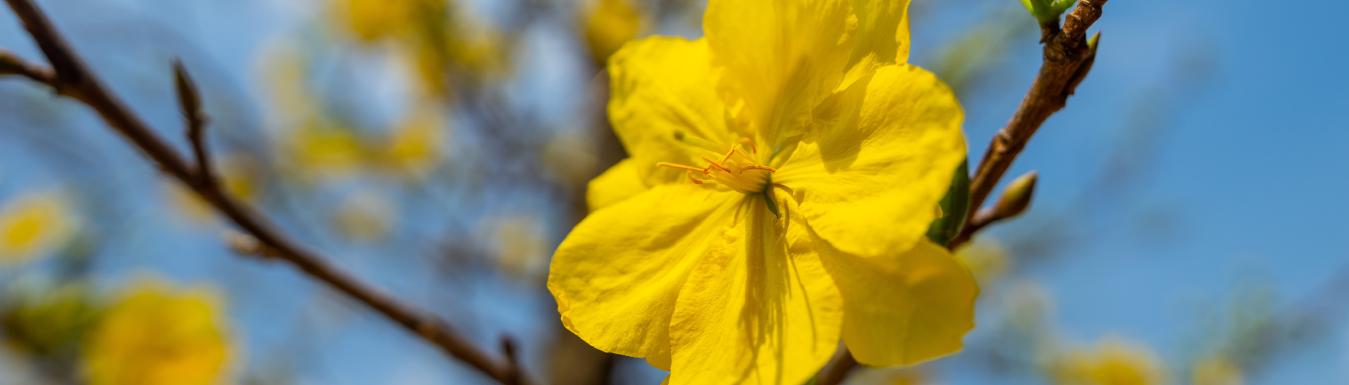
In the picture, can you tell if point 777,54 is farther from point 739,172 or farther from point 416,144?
point 416,144

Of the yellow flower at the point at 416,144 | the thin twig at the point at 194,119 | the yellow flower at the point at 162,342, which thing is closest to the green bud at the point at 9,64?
the thin twig at the point at 194,119

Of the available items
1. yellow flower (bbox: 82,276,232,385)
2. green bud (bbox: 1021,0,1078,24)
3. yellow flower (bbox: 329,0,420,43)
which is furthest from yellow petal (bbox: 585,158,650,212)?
yellow flower (bbox: 329,0,420,43)

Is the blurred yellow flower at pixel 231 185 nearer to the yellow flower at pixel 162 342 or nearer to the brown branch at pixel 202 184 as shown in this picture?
the yellow flower at pixel 162 342

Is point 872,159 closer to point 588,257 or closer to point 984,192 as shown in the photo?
point 984,192

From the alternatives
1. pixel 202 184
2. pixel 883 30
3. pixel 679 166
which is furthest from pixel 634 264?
pixel 202 184

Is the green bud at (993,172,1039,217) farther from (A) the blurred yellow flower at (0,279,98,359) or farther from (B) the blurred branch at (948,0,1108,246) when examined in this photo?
(A) the blurred yellow flower at (0,279,98,359)

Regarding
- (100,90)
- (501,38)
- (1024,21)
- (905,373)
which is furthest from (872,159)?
(501,38)
